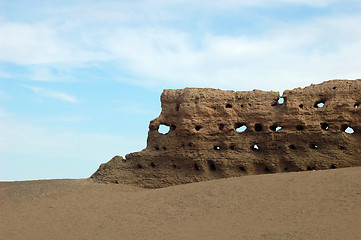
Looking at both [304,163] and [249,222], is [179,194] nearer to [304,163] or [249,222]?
[249,222]

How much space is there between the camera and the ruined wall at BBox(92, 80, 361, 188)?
61.5 ft

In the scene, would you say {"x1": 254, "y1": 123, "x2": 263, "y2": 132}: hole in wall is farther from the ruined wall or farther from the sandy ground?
the sandy ground

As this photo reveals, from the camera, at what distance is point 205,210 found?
15.6m

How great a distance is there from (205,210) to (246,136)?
500cm

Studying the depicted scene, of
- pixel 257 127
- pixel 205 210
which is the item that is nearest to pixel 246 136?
pixel 257 127

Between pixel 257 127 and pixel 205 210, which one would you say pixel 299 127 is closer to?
pixel 257 127

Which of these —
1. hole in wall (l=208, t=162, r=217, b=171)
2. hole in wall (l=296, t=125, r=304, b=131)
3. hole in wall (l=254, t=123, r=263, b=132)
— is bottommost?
hole in wall (l=208, t=162, r=217, b=171)

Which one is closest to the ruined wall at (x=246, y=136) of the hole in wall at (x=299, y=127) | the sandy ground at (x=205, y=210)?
the hole in wall at (x=299, y=127)

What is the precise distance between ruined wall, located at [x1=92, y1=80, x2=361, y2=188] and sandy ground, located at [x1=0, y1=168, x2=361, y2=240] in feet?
4.77

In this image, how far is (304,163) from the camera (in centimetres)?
1880

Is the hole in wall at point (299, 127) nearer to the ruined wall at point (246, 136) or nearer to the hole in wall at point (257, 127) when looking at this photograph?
the ruined wall at point (246, 136)

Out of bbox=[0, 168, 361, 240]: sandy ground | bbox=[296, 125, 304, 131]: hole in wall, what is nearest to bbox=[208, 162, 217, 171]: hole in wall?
bbox=[0, 168, 361, 240]: sandy ground

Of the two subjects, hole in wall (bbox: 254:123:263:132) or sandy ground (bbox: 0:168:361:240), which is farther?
hole in wall (bbox: 254:123:263:132)

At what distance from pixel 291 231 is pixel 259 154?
6668 mm
